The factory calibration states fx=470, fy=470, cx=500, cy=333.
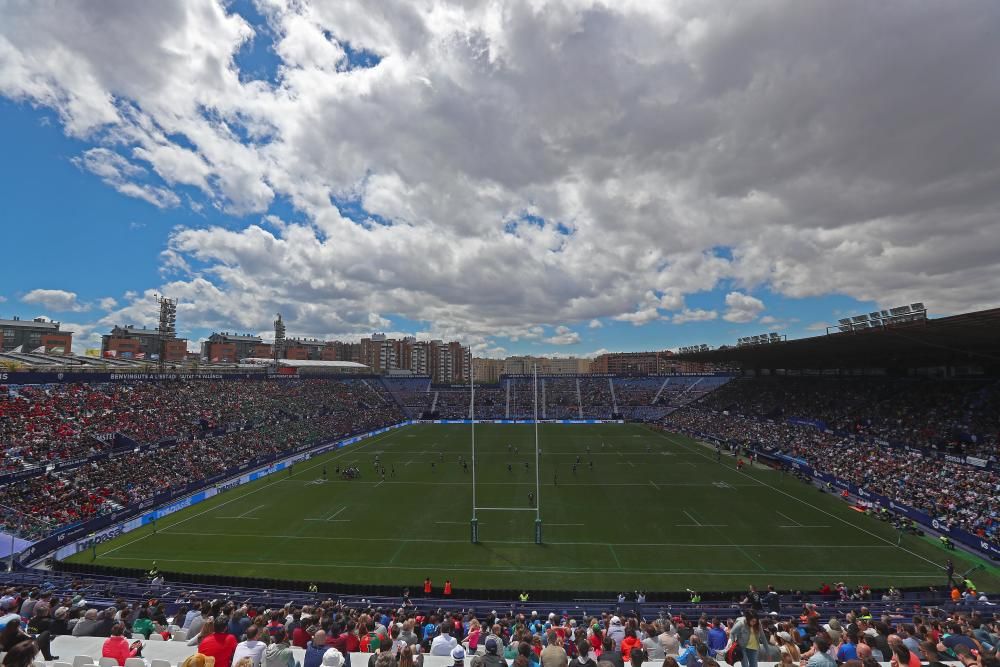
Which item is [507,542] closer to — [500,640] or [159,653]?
[500,640]

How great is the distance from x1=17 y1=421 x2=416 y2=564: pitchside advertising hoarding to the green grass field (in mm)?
1003

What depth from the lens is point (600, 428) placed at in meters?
73.9

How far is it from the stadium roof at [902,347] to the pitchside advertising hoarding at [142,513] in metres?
50.1

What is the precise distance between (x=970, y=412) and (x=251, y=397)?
70883 mm

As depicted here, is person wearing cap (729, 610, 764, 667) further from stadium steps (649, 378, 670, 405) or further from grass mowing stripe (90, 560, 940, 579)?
stadium steps (649, 378, 670, 405)

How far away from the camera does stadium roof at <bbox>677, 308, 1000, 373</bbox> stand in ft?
95.1

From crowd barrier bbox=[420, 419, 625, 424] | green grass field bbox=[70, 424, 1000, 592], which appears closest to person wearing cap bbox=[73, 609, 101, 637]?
green grass field bbox=[70, 424, 1000, 592]

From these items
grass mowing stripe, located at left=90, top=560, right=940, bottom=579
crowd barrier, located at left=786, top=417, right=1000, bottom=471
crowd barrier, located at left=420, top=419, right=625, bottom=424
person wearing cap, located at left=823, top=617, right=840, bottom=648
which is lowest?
grass mowing stripe, located at left=90, top=560, right=940, bottom=579

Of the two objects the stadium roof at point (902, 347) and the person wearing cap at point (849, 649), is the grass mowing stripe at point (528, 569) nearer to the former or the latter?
the person wearing cap at point (849, 649)

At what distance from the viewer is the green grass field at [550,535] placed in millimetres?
22422

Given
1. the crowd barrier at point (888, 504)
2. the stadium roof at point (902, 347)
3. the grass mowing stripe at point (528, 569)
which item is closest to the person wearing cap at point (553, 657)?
the grass mowing stripe at point (528, 569)

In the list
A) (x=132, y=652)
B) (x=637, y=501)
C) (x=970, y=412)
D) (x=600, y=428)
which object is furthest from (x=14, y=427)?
(x=970, y=412)

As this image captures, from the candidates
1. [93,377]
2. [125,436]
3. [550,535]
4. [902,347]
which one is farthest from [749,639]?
[93,377]

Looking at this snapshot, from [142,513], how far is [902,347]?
58970 mm
